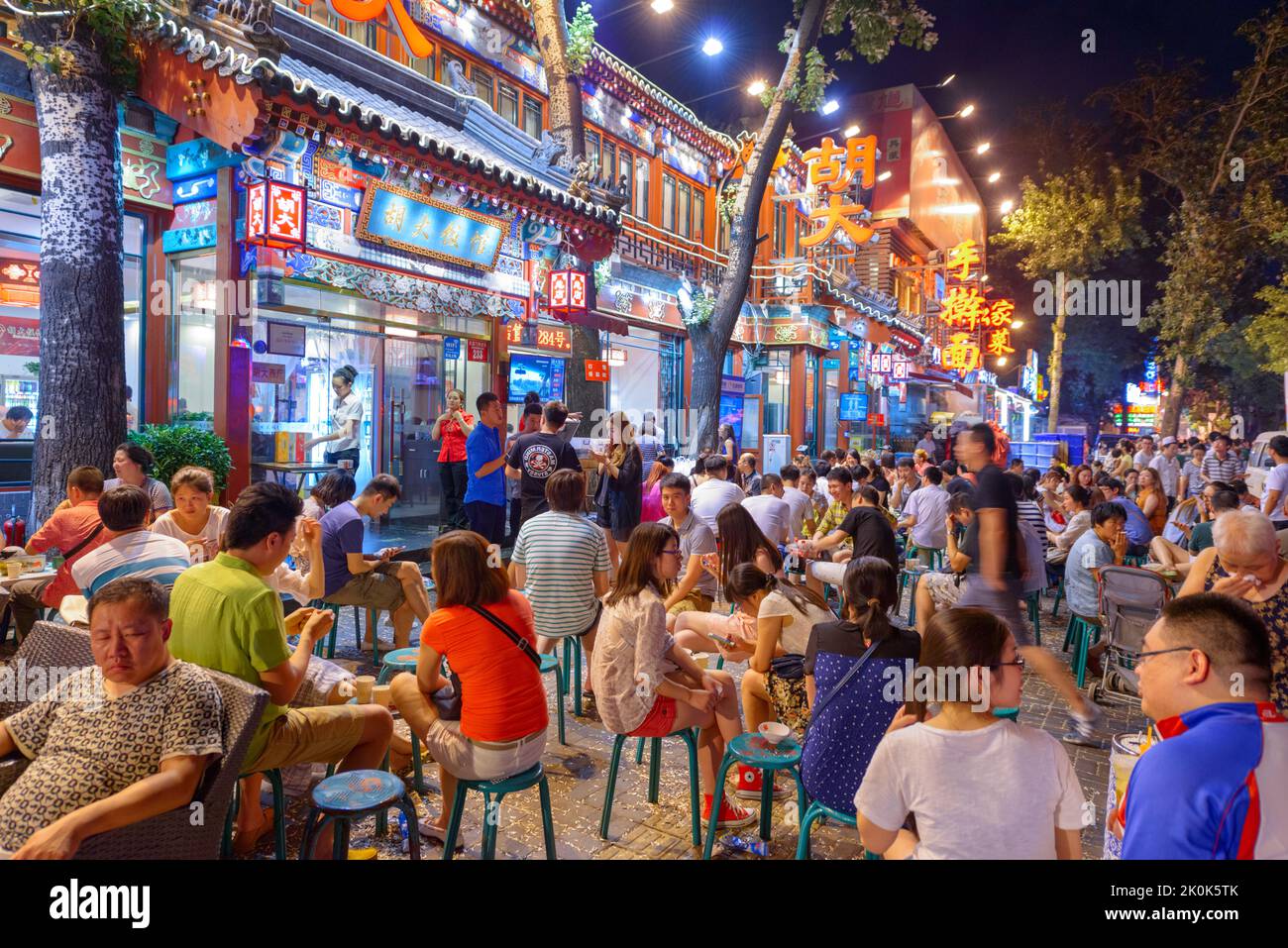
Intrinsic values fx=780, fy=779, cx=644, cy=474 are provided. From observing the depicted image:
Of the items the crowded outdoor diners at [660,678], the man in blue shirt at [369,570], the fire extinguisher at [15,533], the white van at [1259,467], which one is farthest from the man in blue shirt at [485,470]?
the white van at [1259,467]

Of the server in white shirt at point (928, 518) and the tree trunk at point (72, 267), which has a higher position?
the tree trunk at point (72, 267)

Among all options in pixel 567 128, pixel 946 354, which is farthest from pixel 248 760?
pixel 946 354

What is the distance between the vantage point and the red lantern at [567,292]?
517 inches

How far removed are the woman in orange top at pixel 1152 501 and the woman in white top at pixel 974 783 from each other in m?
9.14

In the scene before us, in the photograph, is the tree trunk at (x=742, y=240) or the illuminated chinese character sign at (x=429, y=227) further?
the tree trunk at (x=742, y=240)

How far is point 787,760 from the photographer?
146 inches

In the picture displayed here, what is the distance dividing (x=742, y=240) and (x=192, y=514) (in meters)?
11.6

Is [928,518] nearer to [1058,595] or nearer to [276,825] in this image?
[1058,595]

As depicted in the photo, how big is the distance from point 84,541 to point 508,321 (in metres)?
8.98

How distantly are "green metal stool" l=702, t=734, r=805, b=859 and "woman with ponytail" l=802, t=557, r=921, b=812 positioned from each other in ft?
0.52

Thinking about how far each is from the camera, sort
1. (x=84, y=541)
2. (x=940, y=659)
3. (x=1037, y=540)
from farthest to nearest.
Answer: (x=1037, y=540) → (x=84, y=541) → (x=940, y=659)

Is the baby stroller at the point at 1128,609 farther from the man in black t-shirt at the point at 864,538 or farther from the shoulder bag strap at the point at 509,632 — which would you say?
the shoulder bag strap at the point at 509,632

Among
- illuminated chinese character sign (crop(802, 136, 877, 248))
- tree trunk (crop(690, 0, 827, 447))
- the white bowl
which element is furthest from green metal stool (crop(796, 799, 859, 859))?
illuminated chinese character sign (crop(802, 136, 877, 248))

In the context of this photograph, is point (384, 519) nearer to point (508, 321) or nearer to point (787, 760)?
point (508, 321)
